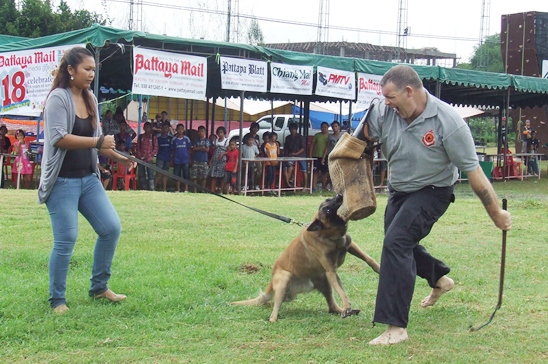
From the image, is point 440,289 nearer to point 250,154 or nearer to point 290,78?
point 290,78

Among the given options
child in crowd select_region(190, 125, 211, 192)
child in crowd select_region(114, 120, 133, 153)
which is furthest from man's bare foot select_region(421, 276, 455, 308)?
child in crowd select_region(114, 120, 133, 153)

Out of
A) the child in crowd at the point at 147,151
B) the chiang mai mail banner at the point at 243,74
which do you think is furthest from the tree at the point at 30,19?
the chiang mai mail banner at the point at 243,74

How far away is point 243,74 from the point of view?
583 inches

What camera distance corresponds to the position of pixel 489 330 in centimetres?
491

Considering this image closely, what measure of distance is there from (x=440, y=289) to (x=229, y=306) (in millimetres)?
1683

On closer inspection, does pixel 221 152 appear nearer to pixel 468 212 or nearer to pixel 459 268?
pixel 468 212

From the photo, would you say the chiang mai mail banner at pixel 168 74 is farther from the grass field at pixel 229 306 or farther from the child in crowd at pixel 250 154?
the grass field at pixel 229 306

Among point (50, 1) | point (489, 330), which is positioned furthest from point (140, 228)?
point (50, 1)

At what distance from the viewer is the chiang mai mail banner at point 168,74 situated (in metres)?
13.3

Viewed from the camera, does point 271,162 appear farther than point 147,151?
Yes

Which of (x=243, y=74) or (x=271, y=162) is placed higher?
(x=243, y=74)

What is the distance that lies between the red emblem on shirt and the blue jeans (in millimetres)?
2390

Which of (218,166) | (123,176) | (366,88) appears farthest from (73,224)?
(366,88)

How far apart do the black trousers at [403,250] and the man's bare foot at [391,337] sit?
0.06m
